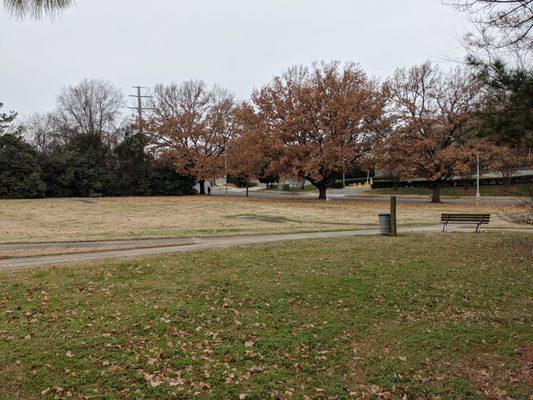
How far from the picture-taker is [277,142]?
37.0 m

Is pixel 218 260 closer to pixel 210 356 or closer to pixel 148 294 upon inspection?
pixel 148 294

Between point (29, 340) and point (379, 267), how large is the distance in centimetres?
695

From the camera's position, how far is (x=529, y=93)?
595cm

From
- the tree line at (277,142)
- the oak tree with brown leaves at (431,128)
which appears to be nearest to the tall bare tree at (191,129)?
the tree line at (277,142)

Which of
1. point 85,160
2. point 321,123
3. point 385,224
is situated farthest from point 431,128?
point 85,160

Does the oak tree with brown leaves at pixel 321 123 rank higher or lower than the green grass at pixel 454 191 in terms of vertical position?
higher

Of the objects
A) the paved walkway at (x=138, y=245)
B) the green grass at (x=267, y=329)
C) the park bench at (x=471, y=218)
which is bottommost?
A: the green grass at (x=267, y=329)

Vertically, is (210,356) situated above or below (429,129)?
below

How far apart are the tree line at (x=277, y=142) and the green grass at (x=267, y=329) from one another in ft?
57.8

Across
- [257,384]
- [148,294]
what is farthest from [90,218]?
[257,384]

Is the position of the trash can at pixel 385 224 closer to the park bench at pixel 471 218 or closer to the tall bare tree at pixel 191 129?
the park bench at pixel 471 218

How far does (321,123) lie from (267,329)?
106ft

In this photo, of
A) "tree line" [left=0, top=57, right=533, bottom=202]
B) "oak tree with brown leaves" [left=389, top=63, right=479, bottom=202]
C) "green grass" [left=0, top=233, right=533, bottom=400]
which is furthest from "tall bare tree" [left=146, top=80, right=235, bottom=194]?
"green grass" [left=0, top=233, right=533, bottom=400]

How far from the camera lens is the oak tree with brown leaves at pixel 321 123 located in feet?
119
